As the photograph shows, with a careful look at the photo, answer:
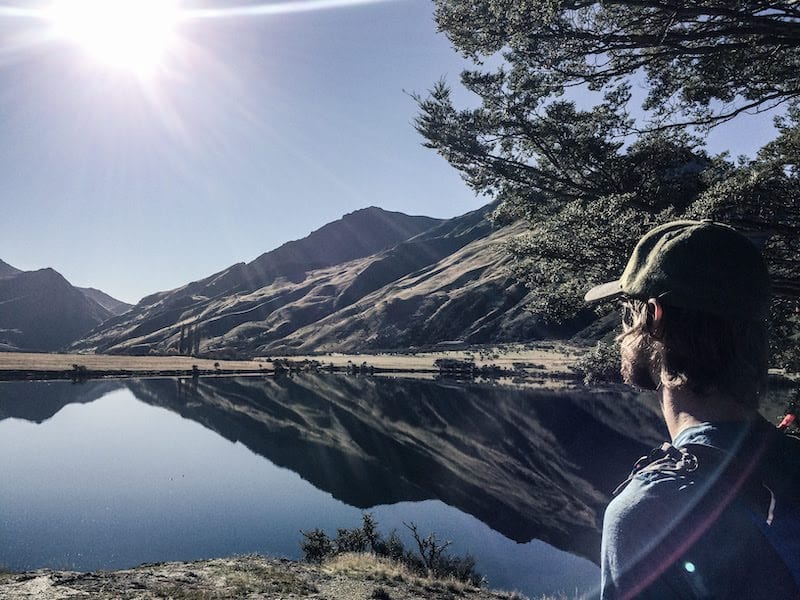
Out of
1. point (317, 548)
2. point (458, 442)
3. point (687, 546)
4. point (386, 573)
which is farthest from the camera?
point (458, 442)

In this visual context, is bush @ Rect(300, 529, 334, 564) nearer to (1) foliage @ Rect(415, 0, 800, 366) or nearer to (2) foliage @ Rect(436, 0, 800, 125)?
(1) foliage @ Rect(415, 0, 800, 366)

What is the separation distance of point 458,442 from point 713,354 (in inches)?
1961

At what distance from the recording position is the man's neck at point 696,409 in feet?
6.04

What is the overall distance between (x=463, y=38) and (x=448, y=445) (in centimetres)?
4203

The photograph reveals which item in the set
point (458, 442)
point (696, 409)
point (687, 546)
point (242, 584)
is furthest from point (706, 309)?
point (458, 442)

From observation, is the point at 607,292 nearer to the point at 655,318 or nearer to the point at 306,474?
the point at 655,318

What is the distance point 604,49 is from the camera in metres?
11.8

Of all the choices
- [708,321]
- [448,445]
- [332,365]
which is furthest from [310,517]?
[332,365]

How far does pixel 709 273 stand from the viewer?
1877 millimetres

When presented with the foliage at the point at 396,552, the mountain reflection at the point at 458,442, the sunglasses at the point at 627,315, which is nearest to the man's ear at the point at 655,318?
the sunglasses at the point at 627,315

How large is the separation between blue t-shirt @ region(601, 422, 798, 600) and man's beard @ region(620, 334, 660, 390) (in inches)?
22.5

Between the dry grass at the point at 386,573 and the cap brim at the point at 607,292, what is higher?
the cap brim at the point at 607,292

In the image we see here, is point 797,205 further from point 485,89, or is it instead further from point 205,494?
point 205,494

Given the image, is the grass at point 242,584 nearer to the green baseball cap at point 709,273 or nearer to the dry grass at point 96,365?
the green baseball cap at point 709,273
